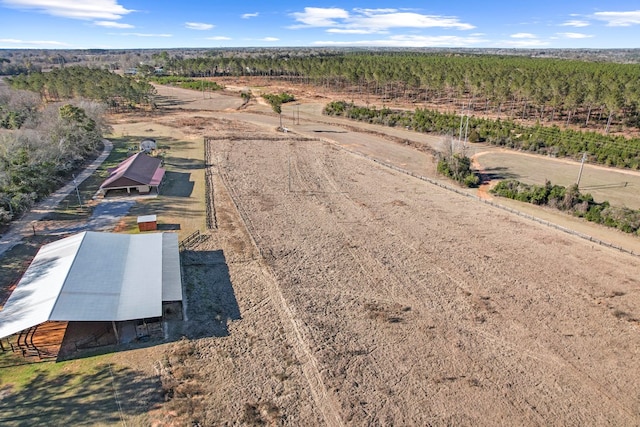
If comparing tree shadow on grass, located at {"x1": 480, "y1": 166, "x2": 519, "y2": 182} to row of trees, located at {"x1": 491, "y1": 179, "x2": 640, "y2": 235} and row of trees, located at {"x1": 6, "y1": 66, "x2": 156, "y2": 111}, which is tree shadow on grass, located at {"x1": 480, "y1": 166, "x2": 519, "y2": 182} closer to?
row of trees, located at {"x1": 491, "y1": 179, "x2": 640, "y2": 235}

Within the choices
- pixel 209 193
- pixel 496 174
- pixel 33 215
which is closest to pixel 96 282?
pixel 33 215

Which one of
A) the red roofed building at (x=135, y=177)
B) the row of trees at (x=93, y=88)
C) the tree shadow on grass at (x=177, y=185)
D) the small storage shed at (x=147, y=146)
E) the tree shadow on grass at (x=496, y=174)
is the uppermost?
the row of trees at (x=93, y=88)

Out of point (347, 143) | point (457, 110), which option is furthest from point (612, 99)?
point (347, 143)

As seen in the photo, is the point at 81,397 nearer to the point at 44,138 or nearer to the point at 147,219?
the point at 147,219

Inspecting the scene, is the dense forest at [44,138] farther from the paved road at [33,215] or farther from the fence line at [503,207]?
the fence line at [503,207]

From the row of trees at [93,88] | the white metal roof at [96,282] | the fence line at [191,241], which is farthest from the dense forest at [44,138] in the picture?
the fence line at [191,241]

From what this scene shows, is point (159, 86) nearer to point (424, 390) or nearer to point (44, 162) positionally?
point (44, 162)
